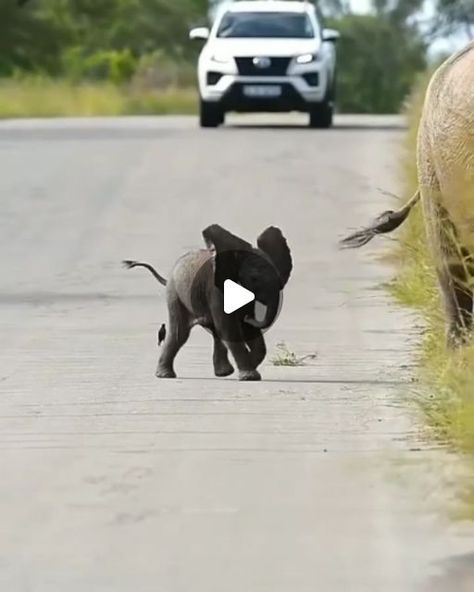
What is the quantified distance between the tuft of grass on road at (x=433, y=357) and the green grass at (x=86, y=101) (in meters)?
24.8

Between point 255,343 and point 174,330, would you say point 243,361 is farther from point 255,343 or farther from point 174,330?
point 174,330

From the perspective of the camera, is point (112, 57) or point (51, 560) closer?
point (51, 560)

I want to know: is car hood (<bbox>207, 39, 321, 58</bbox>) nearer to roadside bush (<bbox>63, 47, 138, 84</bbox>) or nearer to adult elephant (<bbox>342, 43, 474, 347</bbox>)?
adult elephant (<bbox>342, 43, 474, 347</bbox>)

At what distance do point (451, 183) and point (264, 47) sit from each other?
19079 millimetres

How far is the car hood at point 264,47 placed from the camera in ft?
92.9

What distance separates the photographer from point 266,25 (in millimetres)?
29453

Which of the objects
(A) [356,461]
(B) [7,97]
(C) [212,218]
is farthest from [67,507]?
(B) [7,97]

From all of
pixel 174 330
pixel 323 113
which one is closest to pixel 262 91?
pixel 323 113

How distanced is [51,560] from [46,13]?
53109 mm

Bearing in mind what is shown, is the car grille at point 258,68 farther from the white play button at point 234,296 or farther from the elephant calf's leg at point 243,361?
the white play button at point 234,296

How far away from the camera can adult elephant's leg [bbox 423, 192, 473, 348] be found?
10219mm

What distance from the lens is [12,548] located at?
7.48 metres

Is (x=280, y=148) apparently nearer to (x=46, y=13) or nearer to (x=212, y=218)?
Answer: (x=212, y=218)

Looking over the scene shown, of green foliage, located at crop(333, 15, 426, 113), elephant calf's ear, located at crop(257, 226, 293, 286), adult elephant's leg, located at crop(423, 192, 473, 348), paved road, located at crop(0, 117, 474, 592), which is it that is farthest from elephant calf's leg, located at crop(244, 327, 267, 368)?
green foliage, located at crop(333, 15, 426, 113)
